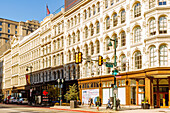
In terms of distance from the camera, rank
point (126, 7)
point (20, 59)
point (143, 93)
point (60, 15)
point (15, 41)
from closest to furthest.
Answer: point (143, 93) < point (126, 7) < point (60, 15) < point (20, 59) < point (15, 41)

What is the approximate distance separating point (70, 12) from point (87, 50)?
12605 mm

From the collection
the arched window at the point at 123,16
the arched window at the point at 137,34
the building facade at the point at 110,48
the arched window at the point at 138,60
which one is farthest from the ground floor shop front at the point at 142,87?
the arched window at the point at 123,16

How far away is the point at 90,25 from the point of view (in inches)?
2122

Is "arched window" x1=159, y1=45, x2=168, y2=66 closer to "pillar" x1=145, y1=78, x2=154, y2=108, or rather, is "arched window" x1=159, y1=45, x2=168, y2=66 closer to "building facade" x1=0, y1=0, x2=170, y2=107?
"building facade" x1=0, y1=0, x2=170, y2=107


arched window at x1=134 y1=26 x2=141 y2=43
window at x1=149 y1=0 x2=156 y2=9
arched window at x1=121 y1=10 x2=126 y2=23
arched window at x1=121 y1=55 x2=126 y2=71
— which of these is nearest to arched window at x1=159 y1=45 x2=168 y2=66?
arched window at x1=134 y1=26 x2=141 y2=43

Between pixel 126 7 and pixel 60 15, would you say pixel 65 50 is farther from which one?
pixel 126 7

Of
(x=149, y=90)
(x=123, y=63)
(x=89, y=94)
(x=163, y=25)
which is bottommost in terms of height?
(x=89, y=94)

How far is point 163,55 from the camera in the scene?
35406mm

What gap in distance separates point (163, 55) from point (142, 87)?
6.85m

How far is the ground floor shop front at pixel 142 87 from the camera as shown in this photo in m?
36.3

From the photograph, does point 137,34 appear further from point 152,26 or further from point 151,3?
point 151,3

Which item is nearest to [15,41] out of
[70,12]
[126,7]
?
[70,12]

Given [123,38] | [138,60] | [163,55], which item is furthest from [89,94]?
[163,55]

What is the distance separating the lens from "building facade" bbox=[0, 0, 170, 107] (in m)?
36.1
